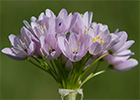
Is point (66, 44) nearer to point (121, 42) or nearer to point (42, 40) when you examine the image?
point (42, 40)

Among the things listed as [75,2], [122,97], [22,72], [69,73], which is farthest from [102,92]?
[69,73]

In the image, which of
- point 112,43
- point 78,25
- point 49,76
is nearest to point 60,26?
point 78,25

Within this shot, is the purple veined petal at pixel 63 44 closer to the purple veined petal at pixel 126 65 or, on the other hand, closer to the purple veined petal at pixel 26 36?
the purple veined petal at pixel 26 36

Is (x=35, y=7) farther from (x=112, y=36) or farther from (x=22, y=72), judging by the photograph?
(x=112, y=36)

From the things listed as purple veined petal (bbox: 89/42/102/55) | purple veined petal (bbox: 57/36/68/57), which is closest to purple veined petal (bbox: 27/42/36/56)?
purple veined petal (bbox: 57/36/68/57)

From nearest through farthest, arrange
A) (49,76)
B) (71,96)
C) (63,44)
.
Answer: (63,44) < (71,96) < (49,76)

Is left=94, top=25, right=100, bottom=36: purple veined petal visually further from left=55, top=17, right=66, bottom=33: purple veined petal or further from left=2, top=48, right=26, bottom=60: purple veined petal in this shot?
left=2, top=48, right=26, bottom=60: purple veined petal

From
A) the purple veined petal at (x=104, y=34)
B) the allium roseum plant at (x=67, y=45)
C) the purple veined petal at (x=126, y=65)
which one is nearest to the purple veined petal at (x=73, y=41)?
the allium roseum plant at (x=67, y=45)
